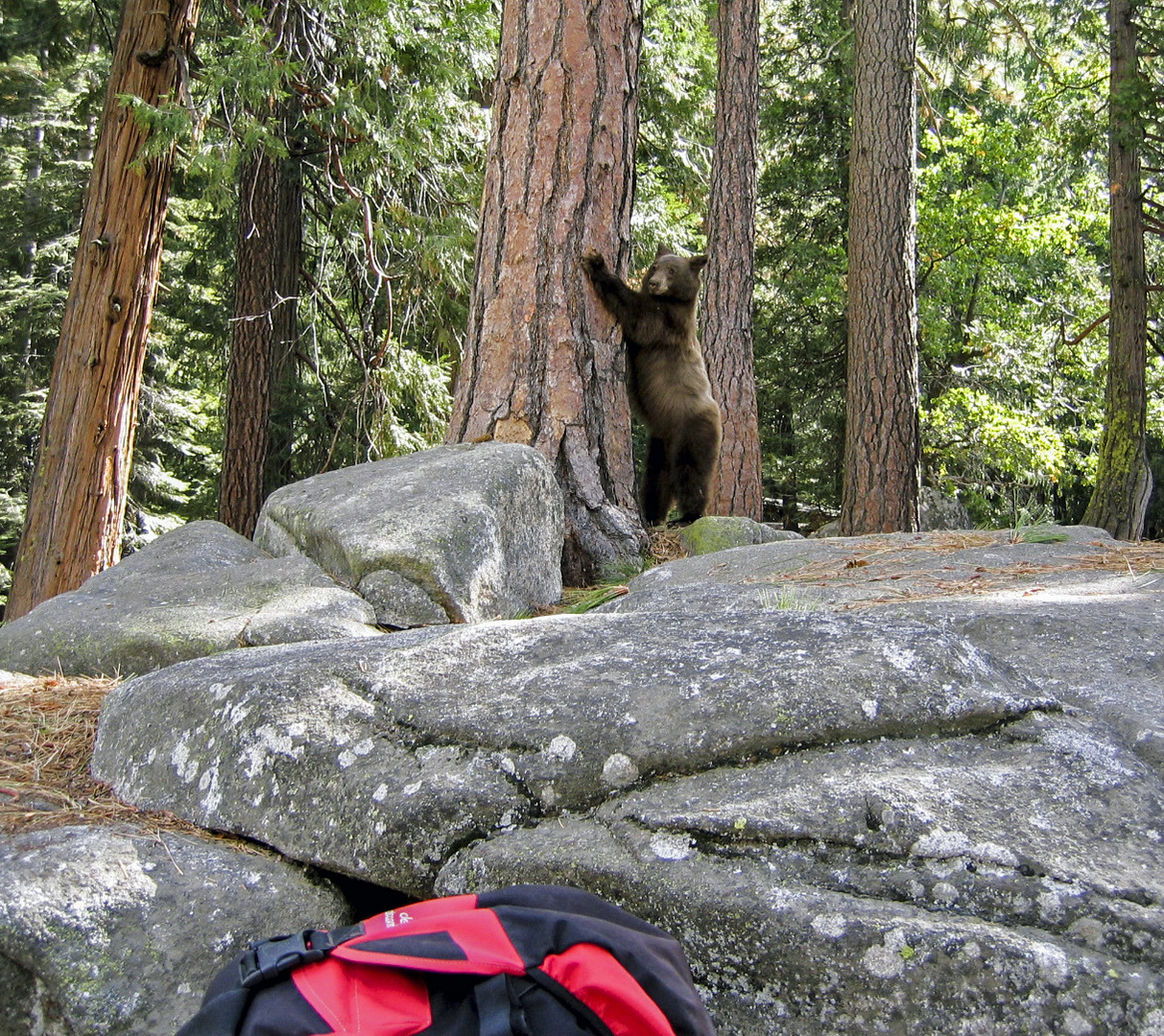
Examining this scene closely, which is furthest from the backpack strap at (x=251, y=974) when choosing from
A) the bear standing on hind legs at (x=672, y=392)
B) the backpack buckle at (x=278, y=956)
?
the bear standing on hind legs at (x=672, y=392)

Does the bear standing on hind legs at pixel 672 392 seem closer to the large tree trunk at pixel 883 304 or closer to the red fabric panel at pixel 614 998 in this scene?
the large tree trunk at pixel 883 304

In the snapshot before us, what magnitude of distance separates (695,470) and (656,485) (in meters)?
0.41

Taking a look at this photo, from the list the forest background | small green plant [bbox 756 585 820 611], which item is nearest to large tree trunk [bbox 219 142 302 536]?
the forest background

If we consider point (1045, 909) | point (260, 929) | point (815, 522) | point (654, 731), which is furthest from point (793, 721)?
point (815, 522)

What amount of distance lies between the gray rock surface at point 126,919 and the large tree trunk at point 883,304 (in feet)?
26.8

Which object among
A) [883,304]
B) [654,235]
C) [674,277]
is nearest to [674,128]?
[654,235]

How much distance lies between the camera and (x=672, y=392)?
7512mm

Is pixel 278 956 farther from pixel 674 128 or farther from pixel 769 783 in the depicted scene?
pixel 674 128

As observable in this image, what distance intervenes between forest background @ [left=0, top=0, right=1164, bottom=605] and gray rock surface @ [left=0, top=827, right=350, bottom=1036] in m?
6.57

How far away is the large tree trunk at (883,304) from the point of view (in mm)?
9562

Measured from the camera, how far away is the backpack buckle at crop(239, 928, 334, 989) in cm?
158

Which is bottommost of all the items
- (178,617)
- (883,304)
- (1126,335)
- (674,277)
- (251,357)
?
(178,617)

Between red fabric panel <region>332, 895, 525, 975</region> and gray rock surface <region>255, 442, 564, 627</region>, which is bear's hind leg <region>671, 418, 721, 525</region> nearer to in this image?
gray rock surface <region>255, 442, 564, 627</region>

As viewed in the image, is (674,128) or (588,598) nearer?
(588,598)
